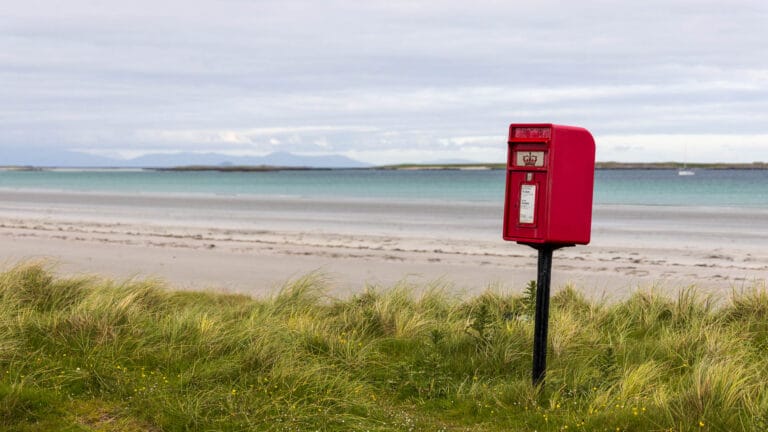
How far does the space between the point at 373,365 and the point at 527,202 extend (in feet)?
5.91

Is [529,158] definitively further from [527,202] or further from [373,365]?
[373,365]

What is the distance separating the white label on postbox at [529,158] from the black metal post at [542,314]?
535mm

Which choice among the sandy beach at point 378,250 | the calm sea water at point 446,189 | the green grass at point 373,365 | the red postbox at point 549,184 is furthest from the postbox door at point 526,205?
the calm sea water at point 446,189

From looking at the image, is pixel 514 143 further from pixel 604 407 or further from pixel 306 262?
pixel 306 262

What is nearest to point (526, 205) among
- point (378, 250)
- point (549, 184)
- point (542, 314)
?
point (549, 184)

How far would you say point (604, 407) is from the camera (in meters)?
4.89

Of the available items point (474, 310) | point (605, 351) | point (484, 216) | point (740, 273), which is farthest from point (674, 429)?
point (484, 216)

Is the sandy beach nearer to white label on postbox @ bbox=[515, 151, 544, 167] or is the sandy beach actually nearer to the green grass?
the green grass

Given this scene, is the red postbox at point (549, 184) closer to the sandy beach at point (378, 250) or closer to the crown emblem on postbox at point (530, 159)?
the crown emblem on postbox at point (530, 159)

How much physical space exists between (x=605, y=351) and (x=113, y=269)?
31.7 feet

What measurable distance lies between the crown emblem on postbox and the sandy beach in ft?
12.3

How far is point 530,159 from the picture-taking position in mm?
5023

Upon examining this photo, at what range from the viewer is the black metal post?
16.7 feet

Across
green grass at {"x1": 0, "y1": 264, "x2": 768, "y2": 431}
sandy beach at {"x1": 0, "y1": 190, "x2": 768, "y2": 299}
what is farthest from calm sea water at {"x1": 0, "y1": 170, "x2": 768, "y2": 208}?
green grass at {"x1": 0, "y1": 264, "x2": 768, "y2": 431}
